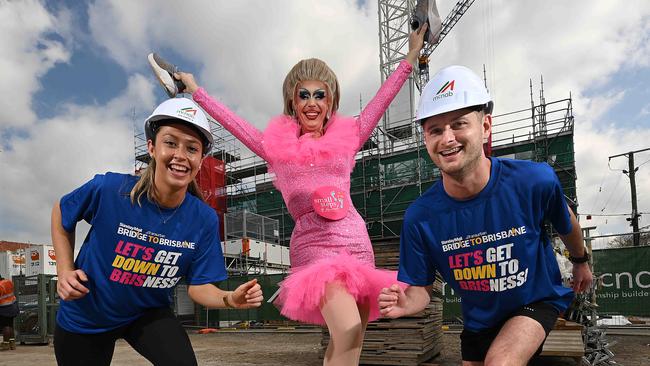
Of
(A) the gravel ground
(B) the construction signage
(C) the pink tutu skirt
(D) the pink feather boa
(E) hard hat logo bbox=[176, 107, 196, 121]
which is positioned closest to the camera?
(C) the pink tutu skirt

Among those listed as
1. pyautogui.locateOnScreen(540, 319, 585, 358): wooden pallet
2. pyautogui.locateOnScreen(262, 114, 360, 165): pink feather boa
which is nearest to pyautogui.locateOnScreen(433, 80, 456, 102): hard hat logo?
pyautogui.locateOnScreen(262, 114, 360, 165): pink feather boa

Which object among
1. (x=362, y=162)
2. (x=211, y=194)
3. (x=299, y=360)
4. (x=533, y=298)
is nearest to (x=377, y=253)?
(x=299, y=360)

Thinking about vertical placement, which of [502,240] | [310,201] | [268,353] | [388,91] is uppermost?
[388,91]

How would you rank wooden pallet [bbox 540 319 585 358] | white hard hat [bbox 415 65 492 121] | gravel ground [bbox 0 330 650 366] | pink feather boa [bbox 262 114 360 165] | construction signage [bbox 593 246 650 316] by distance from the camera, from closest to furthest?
white hard hat [bbox 415 65 492 121]
pink feather boa [bbox 262 114 360 165]
wooden pallet [bbox 540 319 585 358]
gravel ground [bbox 0 330 650 366]
construction signage [bbox 593 246 650 316]

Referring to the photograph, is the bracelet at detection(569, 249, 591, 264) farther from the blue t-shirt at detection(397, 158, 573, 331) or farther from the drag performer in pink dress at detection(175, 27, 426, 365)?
the drag performer in pink dress at detection(175, 27, 426, 365)

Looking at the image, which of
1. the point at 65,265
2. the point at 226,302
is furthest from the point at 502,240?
the point at 65,265

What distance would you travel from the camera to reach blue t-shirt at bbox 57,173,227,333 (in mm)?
2910

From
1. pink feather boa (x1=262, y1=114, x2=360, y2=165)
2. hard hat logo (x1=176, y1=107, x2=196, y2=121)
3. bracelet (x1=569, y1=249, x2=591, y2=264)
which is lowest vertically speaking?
bracelet (x1=569, y1=249, x2=591, y2=264)

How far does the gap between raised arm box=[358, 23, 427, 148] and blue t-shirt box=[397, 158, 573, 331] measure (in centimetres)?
86

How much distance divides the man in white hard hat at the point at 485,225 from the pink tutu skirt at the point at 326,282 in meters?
0.26

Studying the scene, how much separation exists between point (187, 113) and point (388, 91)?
4.41 ft

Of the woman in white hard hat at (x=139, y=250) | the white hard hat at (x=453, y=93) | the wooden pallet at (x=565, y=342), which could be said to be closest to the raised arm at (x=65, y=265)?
the woman in white hard hat at (x=139, y=250)

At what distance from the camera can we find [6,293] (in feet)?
35.2

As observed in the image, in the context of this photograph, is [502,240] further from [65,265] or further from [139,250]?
[65,265]
